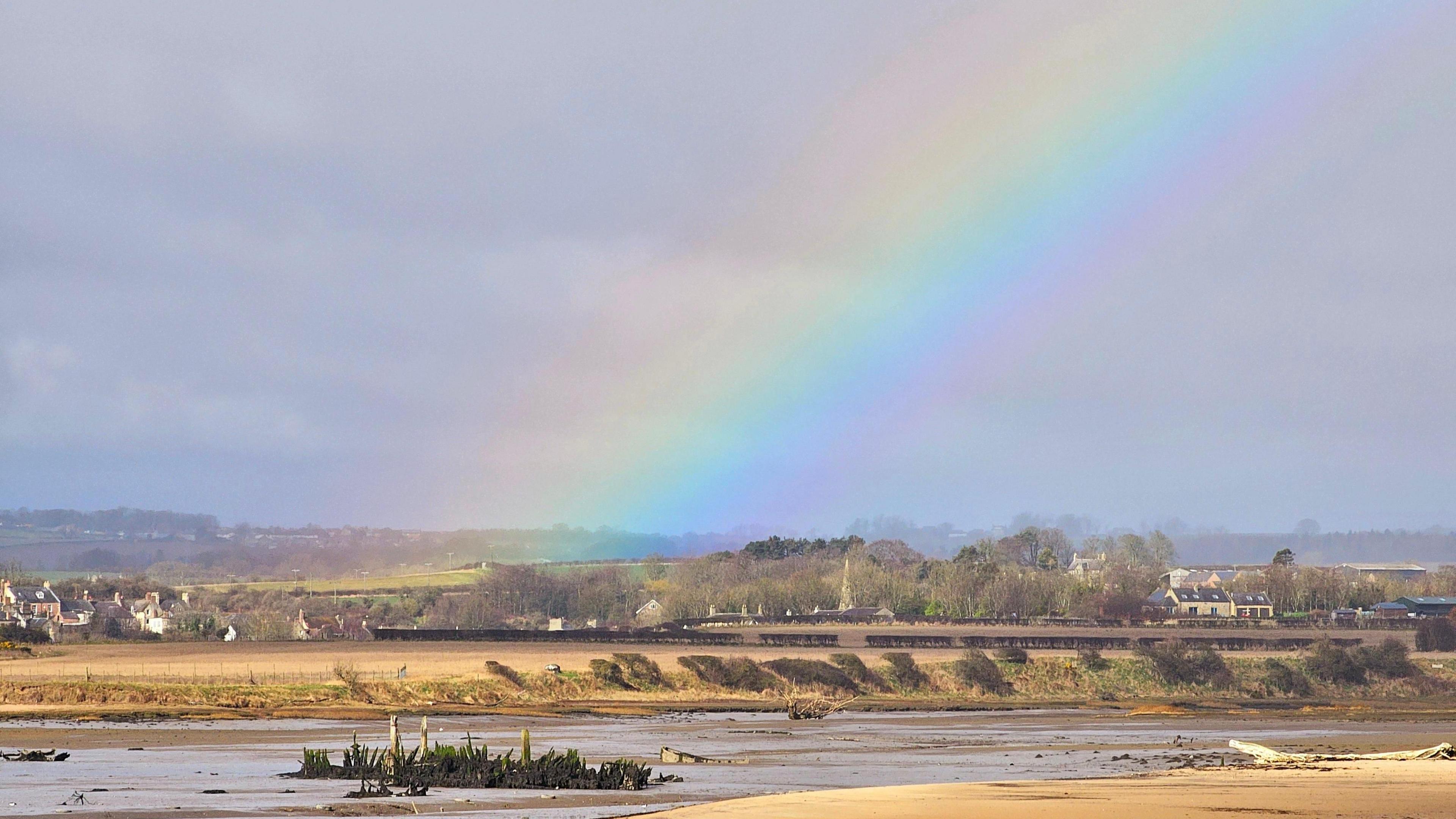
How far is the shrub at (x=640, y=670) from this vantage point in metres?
81.6

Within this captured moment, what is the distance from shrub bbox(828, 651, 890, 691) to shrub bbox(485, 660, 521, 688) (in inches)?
776

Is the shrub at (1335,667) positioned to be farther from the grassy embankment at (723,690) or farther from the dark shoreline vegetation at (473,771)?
the dark shoreline vegetation at (473,771)

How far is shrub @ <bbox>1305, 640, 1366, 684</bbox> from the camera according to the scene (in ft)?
307

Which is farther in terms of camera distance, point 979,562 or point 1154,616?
point 979,562

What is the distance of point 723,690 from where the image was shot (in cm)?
8275

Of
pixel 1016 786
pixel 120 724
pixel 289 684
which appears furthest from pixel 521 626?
pixel 1016 786

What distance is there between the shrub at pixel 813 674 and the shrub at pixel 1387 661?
35.6m

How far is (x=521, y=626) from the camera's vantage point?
6447 inches

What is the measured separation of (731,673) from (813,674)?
15.5 ft

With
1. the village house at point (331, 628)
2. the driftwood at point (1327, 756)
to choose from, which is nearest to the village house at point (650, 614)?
the village house at point (331, 628)

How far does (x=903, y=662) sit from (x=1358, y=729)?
104 feet

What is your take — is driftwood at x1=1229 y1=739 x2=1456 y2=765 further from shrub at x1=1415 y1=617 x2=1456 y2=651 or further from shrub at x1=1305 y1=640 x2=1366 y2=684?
shrub at x1=1415 y1=617 x2=1456 y2=651

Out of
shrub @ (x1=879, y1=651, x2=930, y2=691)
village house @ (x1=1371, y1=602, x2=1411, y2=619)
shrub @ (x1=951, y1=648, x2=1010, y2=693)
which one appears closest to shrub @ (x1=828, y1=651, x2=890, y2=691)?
shrub @ (x1=879, y1=651, x2=930, y2=691)

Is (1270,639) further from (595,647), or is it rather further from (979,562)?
(979,562)
